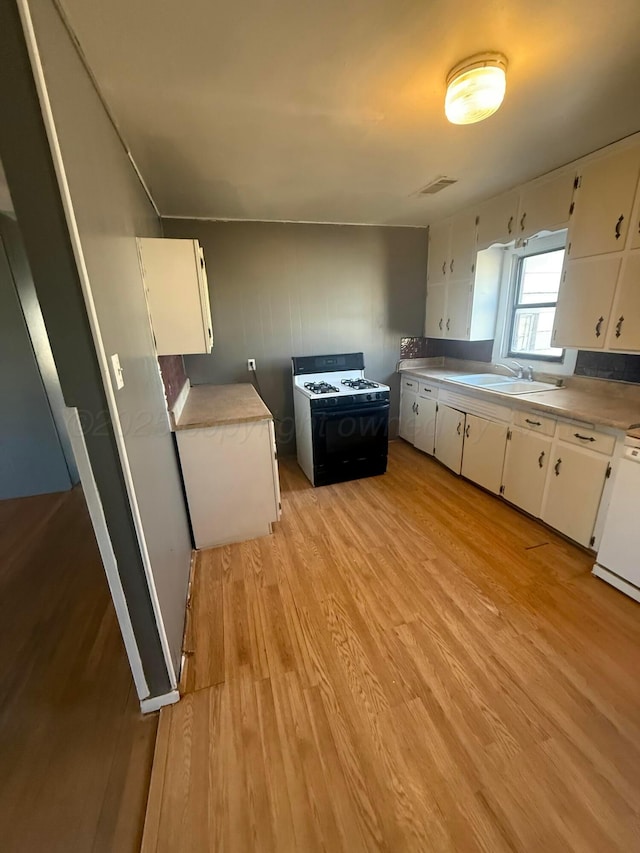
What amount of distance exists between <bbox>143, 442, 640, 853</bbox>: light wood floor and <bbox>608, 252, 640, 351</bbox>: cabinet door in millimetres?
1318

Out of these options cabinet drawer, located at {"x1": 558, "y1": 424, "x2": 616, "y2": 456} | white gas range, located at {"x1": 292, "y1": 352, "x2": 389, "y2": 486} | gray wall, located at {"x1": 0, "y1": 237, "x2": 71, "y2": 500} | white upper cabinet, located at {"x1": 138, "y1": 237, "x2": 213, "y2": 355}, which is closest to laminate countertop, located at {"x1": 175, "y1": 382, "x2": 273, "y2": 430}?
white upper cabinet, located at {"x1": 138, "y1": 237, "x2": 213, "y2": 355}

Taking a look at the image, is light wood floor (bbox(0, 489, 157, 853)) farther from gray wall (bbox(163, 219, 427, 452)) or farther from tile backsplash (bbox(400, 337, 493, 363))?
tile backsplash (bbox(400, 337, 493, 363))

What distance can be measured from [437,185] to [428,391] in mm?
1735

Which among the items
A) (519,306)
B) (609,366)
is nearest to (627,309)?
(609,366)

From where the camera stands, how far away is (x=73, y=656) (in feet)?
5.16

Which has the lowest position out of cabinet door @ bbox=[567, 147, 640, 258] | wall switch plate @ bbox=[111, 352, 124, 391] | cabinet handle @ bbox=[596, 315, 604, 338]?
wall switch plate @ bbox=[111, 352, 124, 391]

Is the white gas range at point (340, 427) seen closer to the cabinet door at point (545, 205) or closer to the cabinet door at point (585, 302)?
the cabinet door at point (585, 302)

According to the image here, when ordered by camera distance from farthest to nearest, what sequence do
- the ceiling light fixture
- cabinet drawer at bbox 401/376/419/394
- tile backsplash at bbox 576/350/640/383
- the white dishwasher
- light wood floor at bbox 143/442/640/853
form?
cabinet drawer at bbox 401/376/419/394 < tile backsplash at bbox 576/350/640/383 < the white dishwasher < the ceiling light fixture < light wood floor at bbox 143/442/640/853

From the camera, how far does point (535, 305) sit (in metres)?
2.84

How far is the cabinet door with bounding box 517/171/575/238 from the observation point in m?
2.21

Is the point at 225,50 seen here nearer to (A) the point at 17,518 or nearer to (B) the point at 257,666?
(B) the point at 257,666

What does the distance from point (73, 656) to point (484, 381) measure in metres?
3.39

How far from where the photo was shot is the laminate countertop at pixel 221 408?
2102mm

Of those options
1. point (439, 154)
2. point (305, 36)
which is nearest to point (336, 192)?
point (439, 154)
